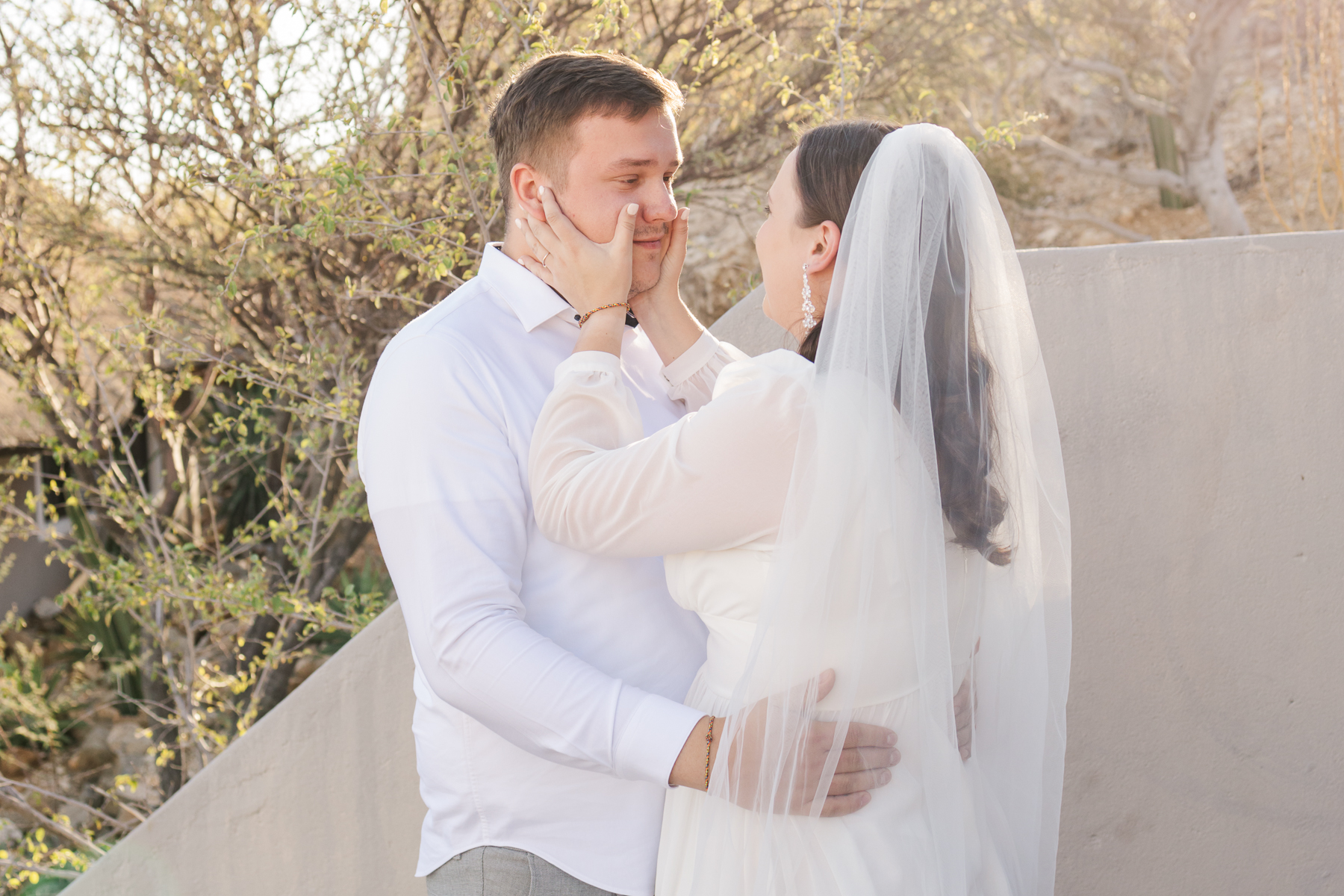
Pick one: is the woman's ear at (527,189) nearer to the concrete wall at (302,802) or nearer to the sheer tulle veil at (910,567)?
the sheer tulle veil at (910,567)

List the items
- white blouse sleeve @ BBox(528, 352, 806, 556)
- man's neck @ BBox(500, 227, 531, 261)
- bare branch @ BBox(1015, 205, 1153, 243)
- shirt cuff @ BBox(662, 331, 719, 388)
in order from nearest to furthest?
white blouse sleeve @ BBox(528, 352, 806, 556)
man's neck @ BBox(500, 227, 531, 261)
shirt cuff @ BBox(662, 331, 719, 388)
bare branch @ BBox(1015, 205, 1153, 243)

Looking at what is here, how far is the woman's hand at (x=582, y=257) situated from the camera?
183 centimetres

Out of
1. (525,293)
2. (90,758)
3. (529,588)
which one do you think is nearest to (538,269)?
(525,293)

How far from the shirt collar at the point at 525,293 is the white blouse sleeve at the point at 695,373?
0.25 metres

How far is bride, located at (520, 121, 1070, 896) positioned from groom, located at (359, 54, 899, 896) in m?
0.08

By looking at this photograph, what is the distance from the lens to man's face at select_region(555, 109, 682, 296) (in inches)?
74.7

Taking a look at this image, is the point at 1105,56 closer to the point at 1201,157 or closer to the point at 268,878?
the point at 1201,157

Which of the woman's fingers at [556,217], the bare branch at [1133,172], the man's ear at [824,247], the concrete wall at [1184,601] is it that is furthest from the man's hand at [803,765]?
the bare branch at [1133,172]

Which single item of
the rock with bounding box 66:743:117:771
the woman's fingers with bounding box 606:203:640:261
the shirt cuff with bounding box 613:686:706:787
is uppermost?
the woman's fingers with bounding box 606:203:640:261

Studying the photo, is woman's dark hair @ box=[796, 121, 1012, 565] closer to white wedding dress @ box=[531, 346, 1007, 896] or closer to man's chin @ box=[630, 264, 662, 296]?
white wedding dress @ box=[531, 346, 1007, 896]

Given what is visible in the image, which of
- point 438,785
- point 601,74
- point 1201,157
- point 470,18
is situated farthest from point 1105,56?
point 438,785

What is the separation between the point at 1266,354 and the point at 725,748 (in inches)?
78.3

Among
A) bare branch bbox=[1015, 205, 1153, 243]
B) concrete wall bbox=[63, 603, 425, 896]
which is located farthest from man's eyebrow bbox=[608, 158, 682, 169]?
bare branch bbox=[1015, 205, 1153, 243]

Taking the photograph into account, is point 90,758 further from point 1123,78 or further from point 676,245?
point 1123,78
